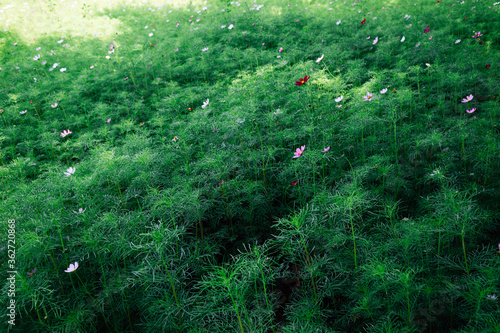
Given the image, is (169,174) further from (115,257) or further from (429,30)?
(429,30)

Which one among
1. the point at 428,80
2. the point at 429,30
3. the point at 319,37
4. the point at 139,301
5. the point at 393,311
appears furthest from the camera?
the point at 319,37

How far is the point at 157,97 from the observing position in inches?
→ 170

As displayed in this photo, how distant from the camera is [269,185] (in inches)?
98.9

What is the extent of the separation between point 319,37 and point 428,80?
2.30m

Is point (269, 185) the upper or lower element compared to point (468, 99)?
lower

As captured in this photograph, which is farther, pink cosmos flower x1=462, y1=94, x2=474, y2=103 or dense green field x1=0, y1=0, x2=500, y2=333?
pink cosmos flower x1=462, y1=94, x2=474, y2=103

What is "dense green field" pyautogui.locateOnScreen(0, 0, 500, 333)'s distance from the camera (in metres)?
1.51

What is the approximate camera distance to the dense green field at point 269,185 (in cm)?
151

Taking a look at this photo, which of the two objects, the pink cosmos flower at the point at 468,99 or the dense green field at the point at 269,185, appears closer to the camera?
the dense green field at the point at 269,185

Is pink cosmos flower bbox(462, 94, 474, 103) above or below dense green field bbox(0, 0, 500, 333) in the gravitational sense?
above

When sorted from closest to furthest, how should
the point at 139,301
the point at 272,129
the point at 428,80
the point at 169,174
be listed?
the point at 139,301
the point at 169,174
the point at 272,129
the point at 428,80

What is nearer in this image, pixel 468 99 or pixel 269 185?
pixel 269 185

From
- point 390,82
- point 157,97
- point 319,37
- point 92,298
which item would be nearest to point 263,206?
point 92,298

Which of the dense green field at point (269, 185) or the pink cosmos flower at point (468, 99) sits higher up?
the pink cosmos flower at point (468, 99)
